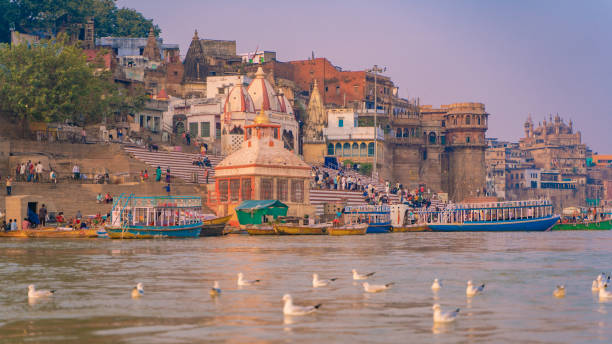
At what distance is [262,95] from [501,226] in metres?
25.0

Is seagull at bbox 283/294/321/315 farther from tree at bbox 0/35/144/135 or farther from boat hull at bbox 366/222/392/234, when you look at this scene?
tree at bbox 0/35/144/135

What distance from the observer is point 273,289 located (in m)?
19.7

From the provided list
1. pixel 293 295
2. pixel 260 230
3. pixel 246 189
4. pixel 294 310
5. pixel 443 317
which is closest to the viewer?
pixel 443 317

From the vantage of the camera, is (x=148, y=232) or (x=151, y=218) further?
(x=151, y=218)

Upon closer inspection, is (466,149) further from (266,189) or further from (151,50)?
(266,189)

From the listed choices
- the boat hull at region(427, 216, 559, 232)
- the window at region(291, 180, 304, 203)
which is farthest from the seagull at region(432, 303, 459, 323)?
the boat hull at region(427, 216, 559, 232)

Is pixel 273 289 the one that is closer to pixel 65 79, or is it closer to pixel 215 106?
pixel 65 79

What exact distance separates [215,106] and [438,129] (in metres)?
30.5

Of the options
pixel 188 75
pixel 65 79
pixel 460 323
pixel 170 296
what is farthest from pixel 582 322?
pixel 188 75

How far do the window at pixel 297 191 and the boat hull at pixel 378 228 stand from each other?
443 cm

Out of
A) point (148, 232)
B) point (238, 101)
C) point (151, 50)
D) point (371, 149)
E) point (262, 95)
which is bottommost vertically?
point (148, 232)

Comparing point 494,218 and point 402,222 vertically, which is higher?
point 494,218

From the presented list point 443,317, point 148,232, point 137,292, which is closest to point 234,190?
point 148,232

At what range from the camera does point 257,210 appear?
48.7 meters
